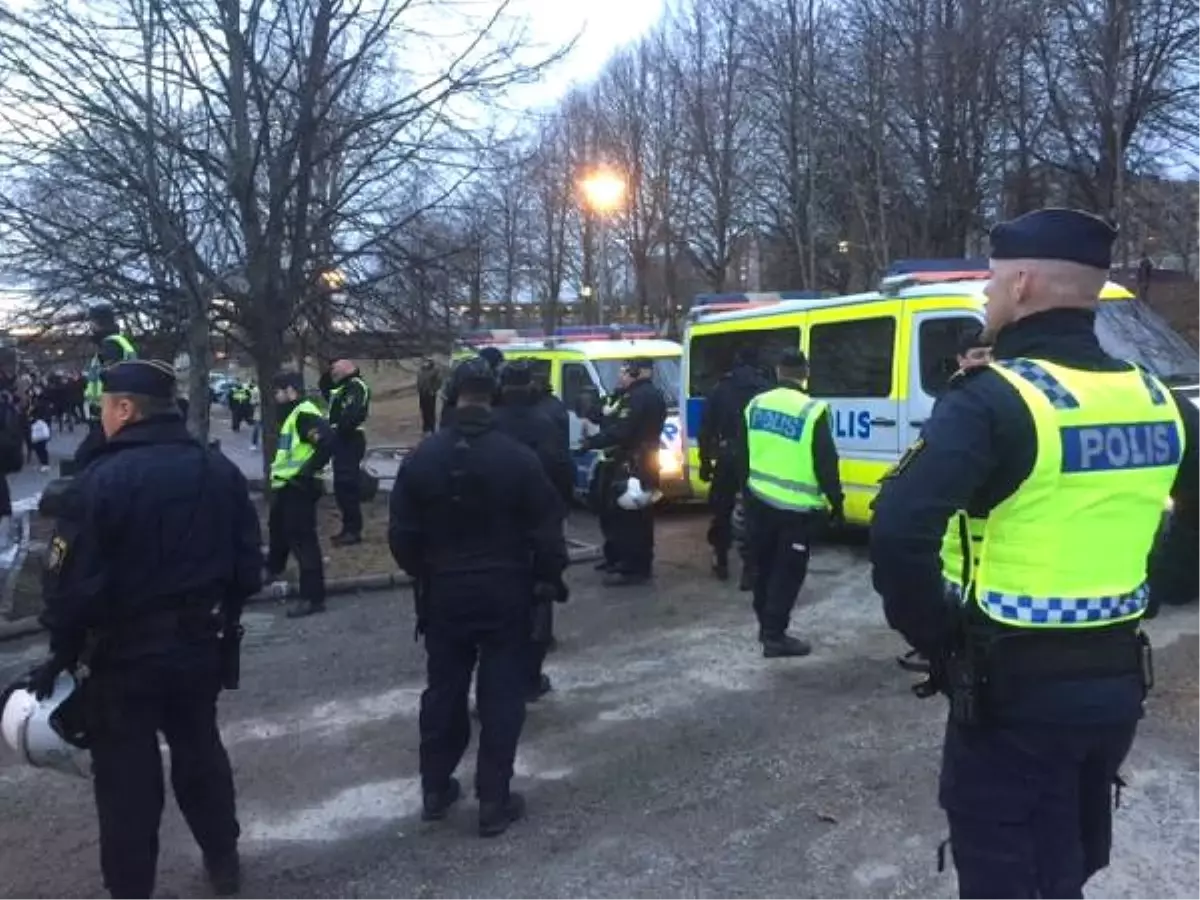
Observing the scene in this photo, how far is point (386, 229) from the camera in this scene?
1177 centimetres

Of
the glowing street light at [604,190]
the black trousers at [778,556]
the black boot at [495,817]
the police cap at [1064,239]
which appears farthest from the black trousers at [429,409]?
the police cap at [1064,239]

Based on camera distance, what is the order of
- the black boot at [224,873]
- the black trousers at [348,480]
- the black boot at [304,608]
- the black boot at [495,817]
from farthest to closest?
the black trousers at [348,480]
the black boot at [304,608]
the black boot at [495,817]
the black boot at [224,873]

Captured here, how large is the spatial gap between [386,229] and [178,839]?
8155 mm

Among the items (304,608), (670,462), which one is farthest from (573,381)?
(304,608)

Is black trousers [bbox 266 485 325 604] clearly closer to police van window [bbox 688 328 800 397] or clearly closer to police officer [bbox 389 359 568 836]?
police officer [bbox 389 359 568 836]

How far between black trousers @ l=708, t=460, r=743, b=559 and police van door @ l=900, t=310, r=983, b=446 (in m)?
1.48

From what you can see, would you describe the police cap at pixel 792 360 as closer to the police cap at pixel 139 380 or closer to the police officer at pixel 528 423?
the police officer at pixel 528 423

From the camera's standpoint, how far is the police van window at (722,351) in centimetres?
1127

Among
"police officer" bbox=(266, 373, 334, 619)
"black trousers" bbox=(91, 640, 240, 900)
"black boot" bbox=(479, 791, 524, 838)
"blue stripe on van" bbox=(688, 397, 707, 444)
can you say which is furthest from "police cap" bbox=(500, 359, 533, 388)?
"blue stripe on van" bbox=(688, 397, 707, 444)

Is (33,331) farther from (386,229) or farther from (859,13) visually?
(859,13)

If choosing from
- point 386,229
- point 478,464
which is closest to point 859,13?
point 386,229

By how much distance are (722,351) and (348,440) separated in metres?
4.12

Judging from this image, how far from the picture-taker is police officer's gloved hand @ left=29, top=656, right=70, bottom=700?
12.4 feet

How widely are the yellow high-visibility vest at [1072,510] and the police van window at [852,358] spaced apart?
726cm
